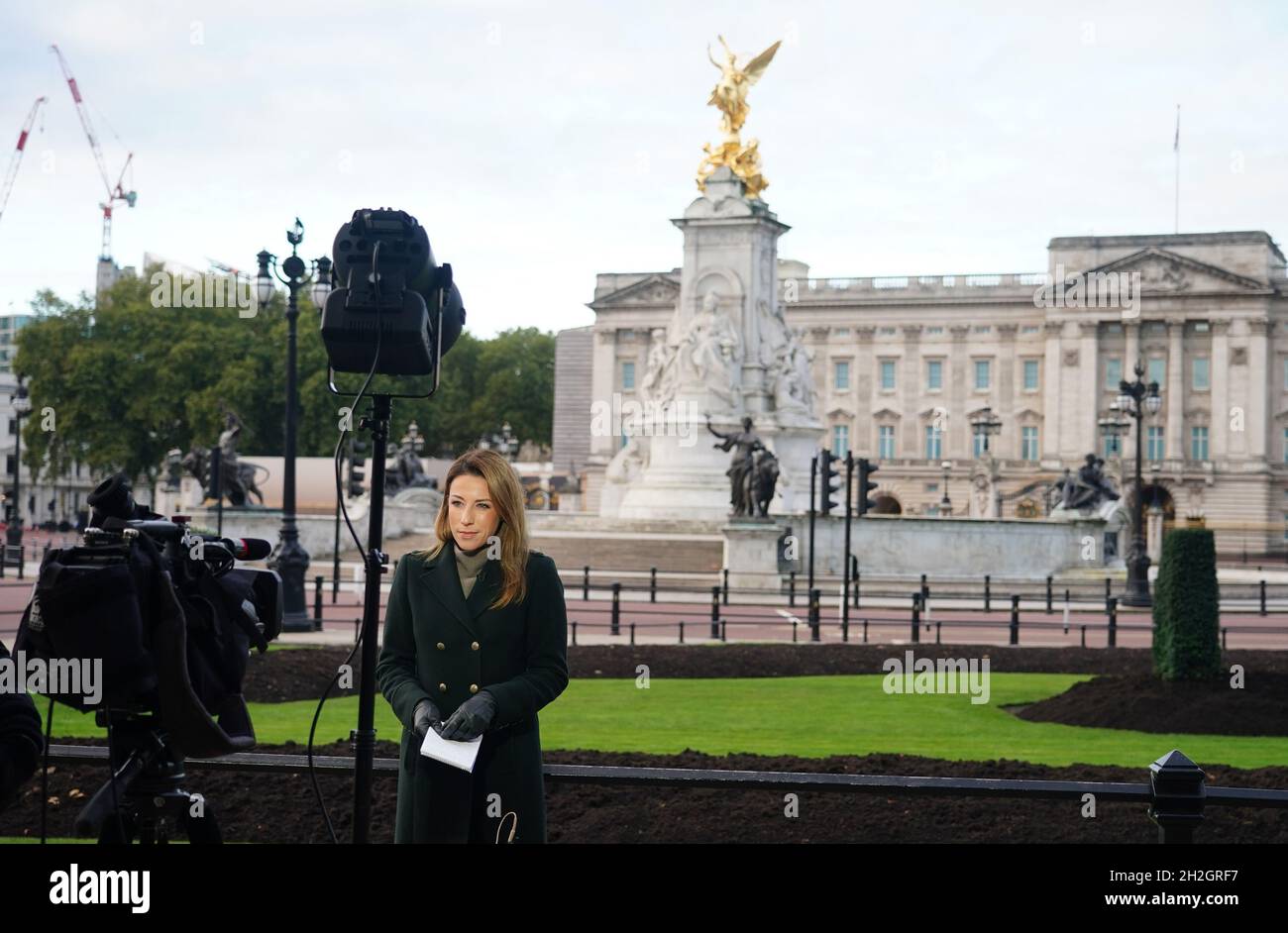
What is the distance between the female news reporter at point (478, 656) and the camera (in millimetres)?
5879

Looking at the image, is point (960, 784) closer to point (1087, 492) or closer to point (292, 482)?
point (292, 482)

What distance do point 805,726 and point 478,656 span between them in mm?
10183

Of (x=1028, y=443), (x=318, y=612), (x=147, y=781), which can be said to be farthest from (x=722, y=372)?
(x=1028, y=443)

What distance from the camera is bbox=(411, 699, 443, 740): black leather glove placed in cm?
585

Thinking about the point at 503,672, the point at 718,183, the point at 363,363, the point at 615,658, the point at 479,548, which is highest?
the point at 718,183

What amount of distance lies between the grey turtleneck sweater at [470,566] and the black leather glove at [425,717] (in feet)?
1.46

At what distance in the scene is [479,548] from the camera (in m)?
6.16

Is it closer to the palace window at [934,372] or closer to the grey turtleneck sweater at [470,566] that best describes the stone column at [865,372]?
the palace window at [934,372]

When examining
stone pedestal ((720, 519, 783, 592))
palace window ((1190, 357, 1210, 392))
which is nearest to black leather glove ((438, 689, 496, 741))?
stone pedestal ((720, 519, 783, 592))

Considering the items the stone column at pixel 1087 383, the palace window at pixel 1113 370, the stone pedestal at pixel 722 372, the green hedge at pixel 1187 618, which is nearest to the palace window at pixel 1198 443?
the palace window at pixel 1113 370

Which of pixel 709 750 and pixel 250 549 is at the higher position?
pixel 250 549
